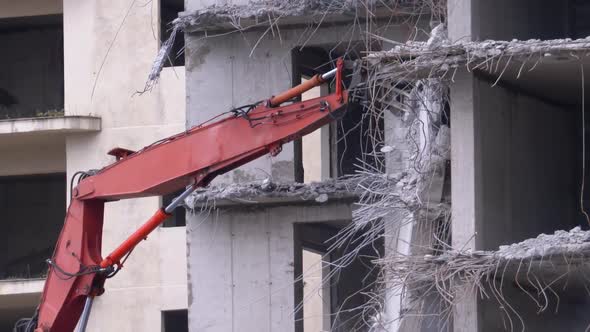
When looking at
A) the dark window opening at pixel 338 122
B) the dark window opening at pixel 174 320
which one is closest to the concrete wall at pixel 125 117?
the dark window opening at pixel 174 320

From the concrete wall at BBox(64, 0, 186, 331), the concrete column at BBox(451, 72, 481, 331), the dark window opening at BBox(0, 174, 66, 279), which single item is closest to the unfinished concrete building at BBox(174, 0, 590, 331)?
the concrete column at BBox(451, 72, 481, 331)

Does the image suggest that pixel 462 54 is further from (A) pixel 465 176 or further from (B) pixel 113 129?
(B) pixel 113 129

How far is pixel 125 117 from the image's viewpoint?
87.7ft

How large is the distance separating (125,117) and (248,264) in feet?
29.2

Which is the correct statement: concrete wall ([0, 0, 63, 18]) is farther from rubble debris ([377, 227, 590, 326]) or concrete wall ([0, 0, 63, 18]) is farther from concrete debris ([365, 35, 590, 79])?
rubble debris ([377, 227, 590, 326])

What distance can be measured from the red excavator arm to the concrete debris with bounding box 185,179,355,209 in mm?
1669

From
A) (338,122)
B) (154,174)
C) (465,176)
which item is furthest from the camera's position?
(338,122)

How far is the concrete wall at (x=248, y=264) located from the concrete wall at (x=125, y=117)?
778 centimetres

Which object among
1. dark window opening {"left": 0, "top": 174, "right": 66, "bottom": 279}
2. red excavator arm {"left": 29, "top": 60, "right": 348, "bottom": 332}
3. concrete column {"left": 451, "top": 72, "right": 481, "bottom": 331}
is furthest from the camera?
dark window opening {"left": 0, "top": 174, "right": 66, "bottom": 279}

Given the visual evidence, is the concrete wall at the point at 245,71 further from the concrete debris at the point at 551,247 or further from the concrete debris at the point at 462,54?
the concrete debris at the point at 551,247

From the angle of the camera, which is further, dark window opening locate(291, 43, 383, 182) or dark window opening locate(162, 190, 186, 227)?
dark window opening locate(162, 190, 186, 227)

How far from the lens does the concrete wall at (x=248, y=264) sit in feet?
59.9

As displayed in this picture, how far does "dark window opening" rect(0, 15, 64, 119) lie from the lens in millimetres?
29609

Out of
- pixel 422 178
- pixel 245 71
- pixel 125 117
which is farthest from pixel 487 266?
pixel 125 117
